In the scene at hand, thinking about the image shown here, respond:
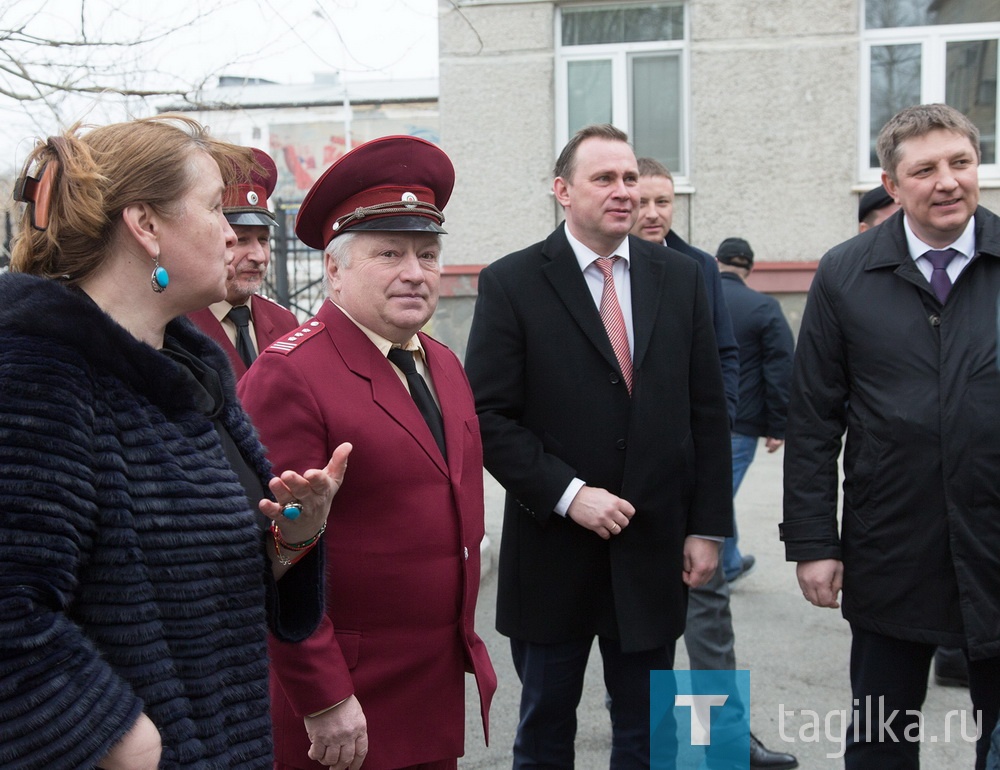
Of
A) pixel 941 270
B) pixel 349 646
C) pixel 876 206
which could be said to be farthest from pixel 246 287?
pixel 876 206

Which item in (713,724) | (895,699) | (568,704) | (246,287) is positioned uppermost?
(246,287)

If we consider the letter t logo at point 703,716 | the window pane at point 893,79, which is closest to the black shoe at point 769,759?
the letter t logo at point 703,716

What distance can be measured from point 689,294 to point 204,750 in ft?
7.12

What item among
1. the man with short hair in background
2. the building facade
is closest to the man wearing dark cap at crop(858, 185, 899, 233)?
the man with short hair in background

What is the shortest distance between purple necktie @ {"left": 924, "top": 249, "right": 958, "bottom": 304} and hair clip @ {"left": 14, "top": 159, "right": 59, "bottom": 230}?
7.69 feet

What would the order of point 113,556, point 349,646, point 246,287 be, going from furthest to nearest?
point 246,287
point 349,646
point 113,556

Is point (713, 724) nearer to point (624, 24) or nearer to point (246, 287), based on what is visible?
point (246, 287)

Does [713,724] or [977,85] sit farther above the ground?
[977,85]

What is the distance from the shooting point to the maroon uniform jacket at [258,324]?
356 cm

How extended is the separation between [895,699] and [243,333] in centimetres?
246

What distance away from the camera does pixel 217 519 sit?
67.7 inches

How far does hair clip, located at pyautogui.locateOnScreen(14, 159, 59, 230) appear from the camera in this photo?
1.66 meters

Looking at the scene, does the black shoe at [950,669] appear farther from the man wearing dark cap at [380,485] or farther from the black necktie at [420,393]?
the black necktie at [420,393]

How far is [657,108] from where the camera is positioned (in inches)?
390
